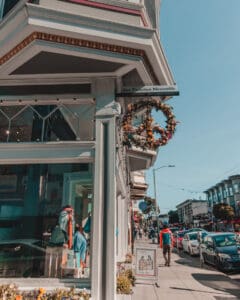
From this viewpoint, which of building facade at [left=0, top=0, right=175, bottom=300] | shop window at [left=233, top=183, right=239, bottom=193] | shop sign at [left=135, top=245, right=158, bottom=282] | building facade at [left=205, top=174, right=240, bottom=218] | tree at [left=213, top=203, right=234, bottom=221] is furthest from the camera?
shop window at [left=233, top=183, right=239, bottom=193]

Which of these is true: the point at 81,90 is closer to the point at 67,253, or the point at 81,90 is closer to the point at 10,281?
the point at 67,253

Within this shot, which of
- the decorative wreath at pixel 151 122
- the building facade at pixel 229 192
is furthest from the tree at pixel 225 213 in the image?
the decorative wreath at pixel 151 122

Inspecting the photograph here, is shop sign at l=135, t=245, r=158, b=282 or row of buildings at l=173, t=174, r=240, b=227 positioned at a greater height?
row of buildings at l=173, t=174, r=240, b=227

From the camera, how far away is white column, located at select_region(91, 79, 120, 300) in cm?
472

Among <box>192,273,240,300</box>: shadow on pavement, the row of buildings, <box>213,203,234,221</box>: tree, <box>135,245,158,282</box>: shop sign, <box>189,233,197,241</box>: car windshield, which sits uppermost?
the row of buildings

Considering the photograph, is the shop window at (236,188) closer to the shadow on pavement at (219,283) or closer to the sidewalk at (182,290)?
the shadow on pavement at (219,283)

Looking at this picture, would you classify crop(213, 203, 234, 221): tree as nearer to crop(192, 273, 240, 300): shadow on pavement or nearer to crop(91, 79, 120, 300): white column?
crop(192, 273, 240, 300): shadow on pavement

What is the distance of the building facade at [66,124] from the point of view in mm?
4793

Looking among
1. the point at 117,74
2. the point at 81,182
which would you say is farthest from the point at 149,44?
the point at 81,182

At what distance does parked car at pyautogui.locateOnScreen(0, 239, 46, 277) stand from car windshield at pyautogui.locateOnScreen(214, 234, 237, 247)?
10660 millimetres

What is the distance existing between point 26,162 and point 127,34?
10.0ft

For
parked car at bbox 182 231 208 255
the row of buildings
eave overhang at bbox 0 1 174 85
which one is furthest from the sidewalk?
the row of buildings

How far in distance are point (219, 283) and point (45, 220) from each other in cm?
682

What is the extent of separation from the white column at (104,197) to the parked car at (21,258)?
46.6 inches
